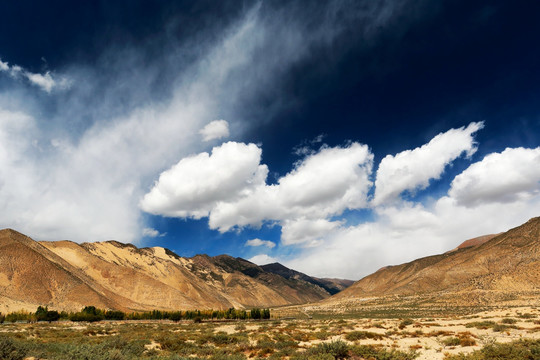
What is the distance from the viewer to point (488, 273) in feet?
390

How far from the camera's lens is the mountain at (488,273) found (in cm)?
9244

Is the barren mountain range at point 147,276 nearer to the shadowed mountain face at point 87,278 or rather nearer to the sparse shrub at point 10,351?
the shadowed mountain face at point 87,278

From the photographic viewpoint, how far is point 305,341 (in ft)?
82.5

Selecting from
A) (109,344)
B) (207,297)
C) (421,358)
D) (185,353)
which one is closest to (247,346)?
(185,353)

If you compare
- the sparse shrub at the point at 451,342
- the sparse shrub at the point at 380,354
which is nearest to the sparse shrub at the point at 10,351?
the sparse shrub at the point at 380,354

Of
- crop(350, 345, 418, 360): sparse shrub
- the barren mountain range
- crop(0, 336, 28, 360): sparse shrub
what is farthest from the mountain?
crop(0, 336, 28, 360): sparse shrub

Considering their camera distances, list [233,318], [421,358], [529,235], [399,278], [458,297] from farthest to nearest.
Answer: [399,278] → [529,235] → [458,297] → [233,318] → [421,358]

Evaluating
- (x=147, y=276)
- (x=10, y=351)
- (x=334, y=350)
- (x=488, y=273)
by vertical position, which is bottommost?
(x=334, y=350)

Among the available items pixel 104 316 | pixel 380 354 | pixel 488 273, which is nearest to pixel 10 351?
pixel 380 354

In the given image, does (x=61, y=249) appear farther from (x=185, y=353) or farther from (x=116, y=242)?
(x=185, y=353)

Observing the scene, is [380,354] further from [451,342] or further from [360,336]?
[360,336]

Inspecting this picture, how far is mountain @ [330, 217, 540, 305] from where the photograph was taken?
92.4 meters

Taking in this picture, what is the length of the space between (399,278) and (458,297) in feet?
333

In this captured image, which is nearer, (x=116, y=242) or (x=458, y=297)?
(x=458, y=297)
